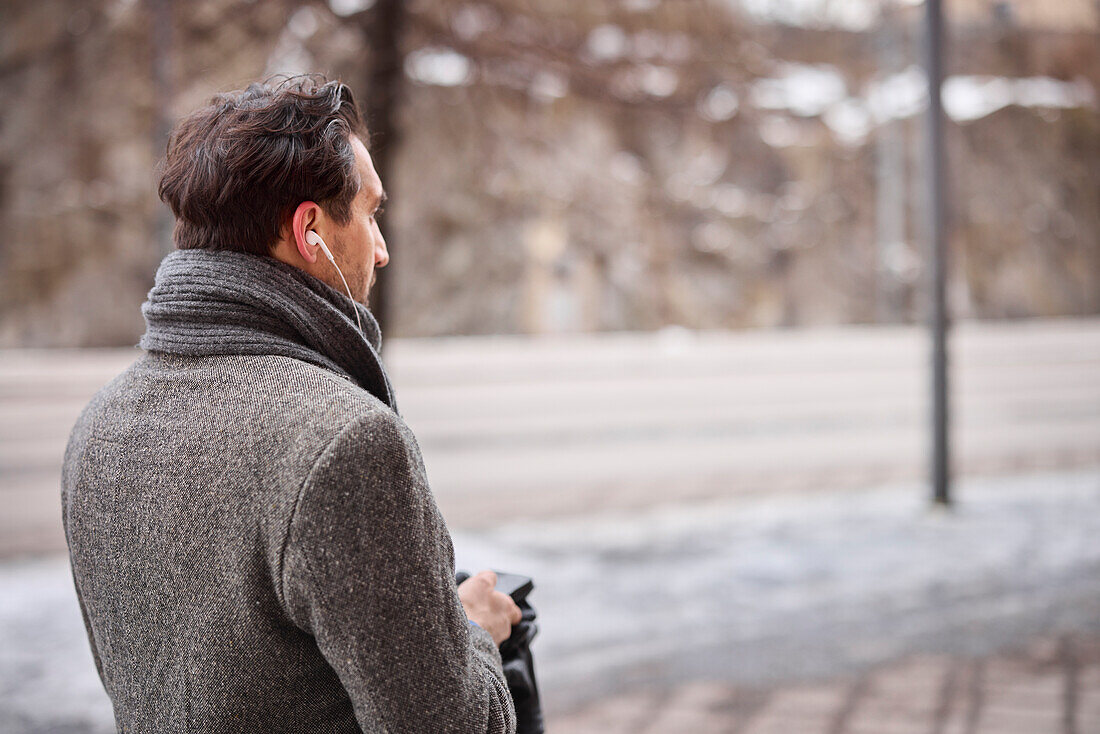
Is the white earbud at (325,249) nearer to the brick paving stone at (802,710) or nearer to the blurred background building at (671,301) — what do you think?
the blurred background building at (671,301)

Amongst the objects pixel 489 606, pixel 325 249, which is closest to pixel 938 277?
pixel 489 606

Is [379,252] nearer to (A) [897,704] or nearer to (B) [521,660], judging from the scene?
(B) [521,660]

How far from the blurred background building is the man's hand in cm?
74

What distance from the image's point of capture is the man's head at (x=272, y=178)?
3.30ft

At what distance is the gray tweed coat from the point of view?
34.7 inches

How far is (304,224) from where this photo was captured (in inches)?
40.6

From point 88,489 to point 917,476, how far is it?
7532mm

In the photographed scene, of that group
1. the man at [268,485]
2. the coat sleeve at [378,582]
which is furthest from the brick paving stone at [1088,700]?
the coat sleeve at [378,582]

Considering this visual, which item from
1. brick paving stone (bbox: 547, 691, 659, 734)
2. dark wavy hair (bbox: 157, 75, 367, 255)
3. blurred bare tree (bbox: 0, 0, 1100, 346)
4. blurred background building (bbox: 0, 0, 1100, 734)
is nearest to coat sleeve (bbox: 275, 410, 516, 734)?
dark wavy hair (bbox: 157, 75, 367, 255)

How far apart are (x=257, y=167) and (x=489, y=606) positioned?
0.61 metres

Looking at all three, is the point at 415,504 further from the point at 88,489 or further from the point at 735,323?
the point at 735,323

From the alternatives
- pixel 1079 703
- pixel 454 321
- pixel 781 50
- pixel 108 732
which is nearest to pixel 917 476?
pixel 781 50

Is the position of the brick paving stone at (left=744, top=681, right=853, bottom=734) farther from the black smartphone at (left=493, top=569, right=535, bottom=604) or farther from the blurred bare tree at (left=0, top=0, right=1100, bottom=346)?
the blurred bare tree at (left=0, top=0, right=1100, bottom=346)

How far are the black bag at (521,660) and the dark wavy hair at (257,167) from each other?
539 millimetres
